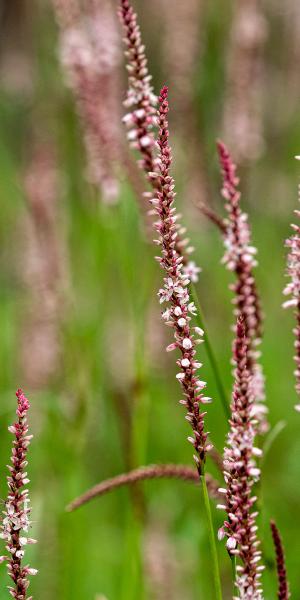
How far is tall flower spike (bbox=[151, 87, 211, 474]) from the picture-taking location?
968 mm

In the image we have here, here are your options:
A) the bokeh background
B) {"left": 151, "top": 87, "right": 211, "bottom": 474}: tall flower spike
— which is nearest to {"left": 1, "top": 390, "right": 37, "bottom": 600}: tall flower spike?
{"left": 151, "top": 87, "right": 211, "bottom": 474}: tall flower spike

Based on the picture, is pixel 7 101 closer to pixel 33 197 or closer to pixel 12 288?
pixel 12 288

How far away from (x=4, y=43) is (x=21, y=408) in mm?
7904

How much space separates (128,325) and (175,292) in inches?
115

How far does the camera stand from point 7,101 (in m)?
5.95

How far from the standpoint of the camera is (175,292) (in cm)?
101

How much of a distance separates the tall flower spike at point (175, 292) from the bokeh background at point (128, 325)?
508 millimetres

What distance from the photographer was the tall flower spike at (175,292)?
0.97m

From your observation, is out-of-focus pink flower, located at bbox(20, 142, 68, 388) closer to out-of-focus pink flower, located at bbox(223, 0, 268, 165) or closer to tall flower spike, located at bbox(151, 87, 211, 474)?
out-of-focus pink flower, located at bbox(223, 0, 268, 165)

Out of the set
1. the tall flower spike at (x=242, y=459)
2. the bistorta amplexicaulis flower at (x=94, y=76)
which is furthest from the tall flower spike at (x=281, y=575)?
the bistorta amplexicaulis flower at (x=94, y=76)

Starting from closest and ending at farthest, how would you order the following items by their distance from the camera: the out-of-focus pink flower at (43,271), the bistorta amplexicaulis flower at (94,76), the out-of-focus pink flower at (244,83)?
the bistorta amplexicaulis flower at (94,76), the out-of-focus pink flower at (43,271), the out-of-focus pink flower at (244,83)

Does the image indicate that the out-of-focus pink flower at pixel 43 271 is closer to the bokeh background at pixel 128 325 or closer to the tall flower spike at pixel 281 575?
the bokeh background at pixel 128 325

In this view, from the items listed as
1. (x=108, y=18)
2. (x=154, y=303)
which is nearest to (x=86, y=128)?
(x=108, y=18)

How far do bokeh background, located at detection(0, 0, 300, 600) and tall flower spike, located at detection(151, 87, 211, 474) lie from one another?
51cm
